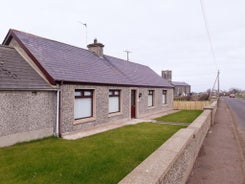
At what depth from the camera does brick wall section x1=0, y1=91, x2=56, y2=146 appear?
8.32 meters

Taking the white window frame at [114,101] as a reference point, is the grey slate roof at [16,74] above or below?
above

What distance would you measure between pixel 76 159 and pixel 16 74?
526cm

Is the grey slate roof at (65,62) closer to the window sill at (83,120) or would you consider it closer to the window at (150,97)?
the window sill at (83,120)

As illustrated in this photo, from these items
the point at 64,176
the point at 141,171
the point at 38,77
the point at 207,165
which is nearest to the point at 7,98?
the point at 38,77

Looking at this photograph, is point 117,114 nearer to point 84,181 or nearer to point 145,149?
point 145,149

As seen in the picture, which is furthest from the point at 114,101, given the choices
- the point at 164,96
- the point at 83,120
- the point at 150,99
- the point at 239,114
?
the point at 239,114

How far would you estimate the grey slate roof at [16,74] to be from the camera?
29.0ft

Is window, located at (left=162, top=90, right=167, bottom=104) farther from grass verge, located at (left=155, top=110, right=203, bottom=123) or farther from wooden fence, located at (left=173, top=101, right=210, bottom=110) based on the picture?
grass verge, located at (left=155, top=110, right=203, bottom=123)

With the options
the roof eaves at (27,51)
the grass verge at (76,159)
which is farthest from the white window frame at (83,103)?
the grass verge at (76,159)

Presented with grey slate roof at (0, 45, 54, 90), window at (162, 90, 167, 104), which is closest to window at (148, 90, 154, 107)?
window at (162, 90, 167, 104)

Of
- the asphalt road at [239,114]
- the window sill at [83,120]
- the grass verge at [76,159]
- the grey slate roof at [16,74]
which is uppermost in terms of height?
the grey slate roof at [16,74]

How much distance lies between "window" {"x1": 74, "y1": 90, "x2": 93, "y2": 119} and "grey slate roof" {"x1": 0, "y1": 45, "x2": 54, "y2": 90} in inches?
79.8

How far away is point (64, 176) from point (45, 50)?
883cm

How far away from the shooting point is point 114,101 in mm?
15188
